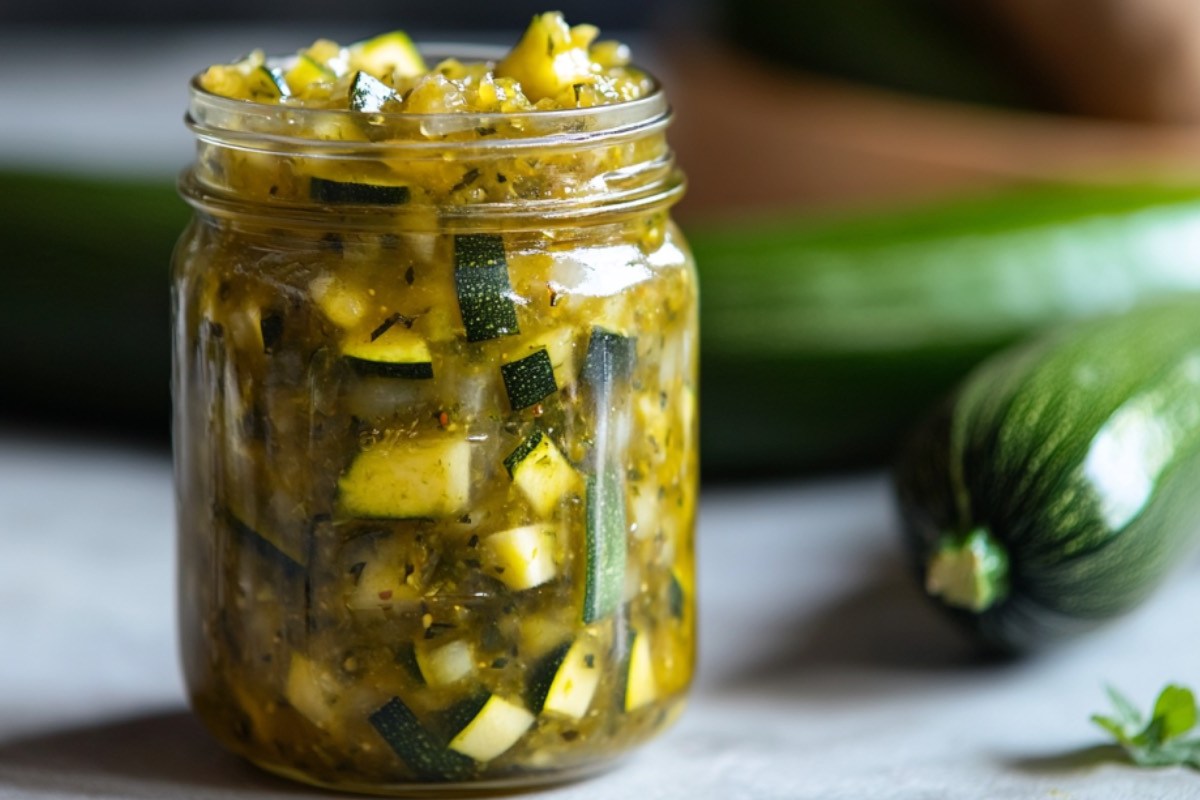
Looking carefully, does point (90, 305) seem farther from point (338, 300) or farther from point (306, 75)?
point (338, 300)

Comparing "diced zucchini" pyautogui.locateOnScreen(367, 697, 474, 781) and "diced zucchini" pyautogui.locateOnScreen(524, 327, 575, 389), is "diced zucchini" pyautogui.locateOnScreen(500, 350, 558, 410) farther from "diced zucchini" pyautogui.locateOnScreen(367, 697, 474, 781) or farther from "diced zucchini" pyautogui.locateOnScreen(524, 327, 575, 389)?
"diced zucchini" pyautogui.locateOnScreen(367, 697, 474, 781)

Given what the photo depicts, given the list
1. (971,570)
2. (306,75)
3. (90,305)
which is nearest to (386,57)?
(306,75)

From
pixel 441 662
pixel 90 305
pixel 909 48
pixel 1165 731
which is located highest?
pixel 909 48

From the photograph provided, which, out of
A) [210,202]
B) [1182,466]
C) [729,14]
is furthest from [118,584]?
[729,14]

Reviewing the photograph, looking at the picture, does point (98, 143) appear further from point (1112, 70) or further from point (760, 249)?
point (1112, 70)

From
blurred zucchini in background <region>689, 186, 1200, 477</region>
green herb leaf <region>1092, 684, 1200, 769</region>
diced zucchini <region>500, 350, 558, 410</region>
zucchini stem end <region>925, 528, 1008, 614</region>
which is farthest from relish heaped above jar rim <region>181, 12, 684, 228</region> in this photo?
blurred zucchini in background <region>689, 186, 1200, 477</region>

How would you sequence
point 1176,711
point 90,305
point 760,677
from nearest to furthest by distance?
point 1176,711
point 760,677
point 90,305
